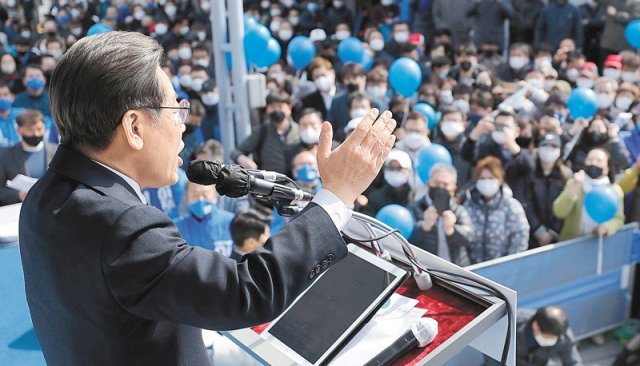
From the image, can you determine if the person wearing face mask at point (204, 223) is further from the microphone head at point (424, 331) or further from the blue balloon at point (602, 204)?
the microphone head at point (424, 331)

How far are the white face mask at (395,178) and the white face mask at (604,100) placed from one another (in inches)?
114

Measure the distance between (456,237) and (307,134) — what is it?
1958mm

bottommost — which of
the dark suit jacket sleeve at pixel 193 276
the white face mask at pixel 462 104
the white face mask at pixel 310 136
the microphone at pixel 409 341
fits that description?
the white face mask at pixel 462 104

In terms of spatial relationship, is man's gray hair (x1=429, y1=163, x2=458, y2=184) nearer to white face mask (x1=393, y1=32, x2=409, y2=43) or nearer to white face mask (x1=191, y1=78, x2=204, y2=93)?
white face mask (x1=191, y1=78, x2=204, y2=93)

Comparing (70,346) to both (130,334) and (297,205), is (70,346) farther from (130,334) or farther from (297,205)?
(297,205)

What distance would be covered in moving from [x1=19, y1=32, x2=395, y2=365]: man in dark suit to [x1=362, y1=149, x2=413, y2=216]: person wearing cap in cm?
406

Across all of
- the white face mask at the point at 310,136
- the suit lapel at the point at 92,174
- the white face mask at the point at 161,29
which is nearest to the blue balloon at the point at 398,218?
the white face mask at the point at 310,136

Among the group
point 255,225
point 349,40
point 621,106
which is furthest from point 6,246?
point 349,40

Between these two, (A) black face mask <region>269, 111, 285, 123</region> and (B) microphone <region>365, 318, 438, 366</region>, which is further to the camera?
(A) black face mask <region>269, 111, 285, 123</region>

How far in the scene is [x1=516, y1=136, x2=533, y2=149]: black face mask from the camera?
20.6 ft

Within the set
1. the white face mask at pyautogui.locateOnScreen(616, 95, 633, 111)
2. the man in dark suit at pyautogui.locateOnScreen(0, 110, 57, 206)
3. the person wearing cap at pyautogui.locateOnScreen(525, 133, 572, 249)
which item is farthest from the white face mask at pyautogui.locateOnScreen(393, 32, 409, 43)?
the man in dark suit at pyautogui.locateOnScreen(0, 110, 57, 206)

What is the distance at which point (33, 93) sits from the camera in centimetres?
810

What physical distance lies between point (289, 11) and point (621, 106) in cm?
749

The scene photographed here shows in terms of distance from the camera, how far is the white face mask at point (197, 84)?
8.56 m
